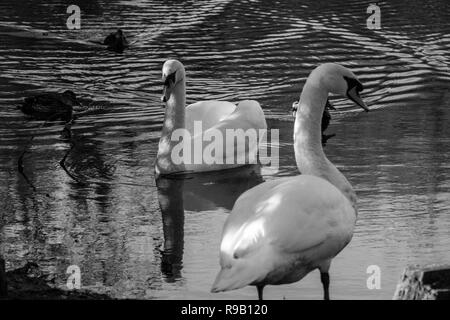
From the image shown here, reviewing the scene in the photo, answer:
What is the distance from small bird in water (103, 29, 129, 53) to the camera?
58.7ft

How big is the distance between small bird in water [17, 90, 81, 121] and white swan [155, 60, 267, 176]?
6.18 ft

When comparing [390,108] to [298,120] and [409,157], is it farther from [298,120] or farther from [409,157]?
[298,120]

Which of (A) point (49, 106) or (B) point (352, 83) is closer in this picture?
(B) point (352, 83)

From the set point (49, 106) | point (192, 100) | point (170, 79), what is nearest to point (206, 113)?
point (170, 79)

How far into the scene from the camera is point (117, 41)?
58.7 ft

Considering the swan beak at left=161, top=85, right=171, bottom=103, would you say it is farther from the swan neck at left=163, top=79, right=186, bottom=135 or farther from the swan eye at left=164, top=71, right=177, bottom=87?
the swan neck at left=163, top=79, right=186, bottom=135

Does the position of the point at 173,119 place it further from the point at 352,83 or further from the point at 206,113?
the point at 352,83

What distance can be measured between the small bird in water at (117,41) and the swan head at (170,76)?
630 centimetres

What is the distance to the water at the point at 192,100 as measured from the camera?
8.48 meters

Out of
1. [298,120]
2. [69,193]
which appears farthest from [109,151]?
[298,120]

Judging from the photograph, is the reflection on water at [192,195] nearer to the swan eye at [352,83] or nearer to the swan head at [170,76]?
the swan head at [170,76]

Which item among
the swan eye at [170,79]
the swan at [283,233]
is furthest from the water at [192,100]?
the swan eye at [170,79]

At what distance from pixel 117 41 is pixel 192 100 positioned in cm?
351
